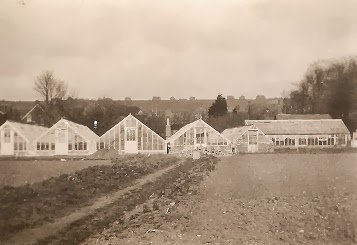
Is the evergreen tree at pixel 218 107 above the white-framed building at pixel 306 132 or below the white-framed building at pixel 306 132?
above

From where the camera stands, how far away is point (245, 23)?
4.86 meters

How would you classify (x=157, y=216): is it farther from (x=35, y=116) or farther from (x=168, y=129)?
(x=35, y=116)

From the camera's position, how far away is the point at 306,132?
5.78 m

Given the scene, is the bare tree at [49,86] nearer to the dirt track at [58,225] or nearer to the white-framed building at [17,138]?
the white-framed building at [17,138]

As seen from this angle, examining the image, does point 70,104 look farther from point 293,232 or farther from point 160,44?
point 293,232

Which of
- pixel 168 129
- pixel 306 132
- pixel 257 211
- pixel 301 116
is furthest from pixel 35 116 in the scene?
pixel 306 132

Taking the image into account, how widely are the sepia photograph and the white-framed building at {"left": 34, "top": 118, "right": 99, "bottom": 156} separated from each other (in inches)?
0.7

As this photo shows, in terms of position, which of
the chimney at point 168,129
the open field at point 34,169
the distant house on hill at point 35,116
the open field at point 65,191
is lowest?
the open field at point 65,191

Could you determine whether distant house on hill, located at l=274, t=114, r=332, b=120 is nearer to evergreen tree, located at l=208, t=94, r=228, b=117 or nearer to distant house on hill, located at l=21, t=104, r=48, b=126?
evergreen tree, located at l=208, t=94, r=228, b=117

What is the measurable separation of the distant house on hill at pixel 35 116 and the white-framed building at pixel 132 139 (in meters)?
Result: 0.95

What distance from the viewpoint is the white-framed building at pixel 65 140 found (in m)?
5.14

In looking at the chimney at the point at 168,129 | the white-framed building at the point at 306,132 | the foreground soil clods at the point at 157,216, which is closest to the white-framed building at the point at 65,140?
the chimney at the point at 168,129

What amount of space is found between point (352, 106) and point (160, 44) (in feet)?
7.79

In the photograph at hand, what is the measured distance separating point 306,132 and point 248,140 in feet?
2.85
